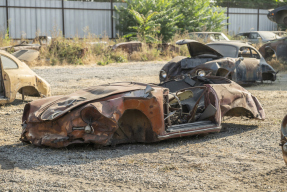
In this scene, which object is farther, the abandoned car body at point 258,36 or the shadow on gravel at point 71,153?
the abandoned car body at point 258,36

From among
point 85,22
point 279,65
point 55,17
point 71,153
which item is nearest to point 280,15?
point 71,153

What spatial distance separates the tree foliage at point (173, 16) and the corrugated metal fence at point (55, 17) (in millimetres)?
998

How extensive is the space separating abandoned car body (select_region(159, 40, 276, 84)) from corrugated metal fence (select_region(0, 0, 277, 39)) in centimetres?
1124

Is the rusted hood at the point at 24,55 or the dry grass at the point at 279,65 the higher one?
the rusted hood at the point at 24,55

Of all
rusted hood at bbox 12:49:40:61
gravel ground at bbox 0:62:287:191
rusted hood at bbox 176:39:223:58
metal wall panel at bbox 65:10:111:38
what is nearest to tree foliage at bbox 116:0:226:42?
metal wall panel at bbox 65:10:111:38

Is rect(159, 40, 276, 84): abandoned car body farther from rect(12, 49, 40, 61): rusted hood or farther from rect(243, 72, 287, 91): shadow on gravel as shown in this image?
rect(12, 49, 40, 61): rusted hood

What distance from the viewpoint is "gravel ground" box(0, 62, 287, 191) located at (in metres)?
4.71

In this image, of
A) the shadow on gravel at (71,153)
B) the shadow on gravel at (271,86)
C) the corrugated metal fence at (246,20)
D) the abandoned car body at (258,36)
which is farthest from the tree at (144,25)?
the shadow on gravel at (71,153)

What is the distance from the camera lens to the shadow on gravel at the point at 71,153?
18.2ft

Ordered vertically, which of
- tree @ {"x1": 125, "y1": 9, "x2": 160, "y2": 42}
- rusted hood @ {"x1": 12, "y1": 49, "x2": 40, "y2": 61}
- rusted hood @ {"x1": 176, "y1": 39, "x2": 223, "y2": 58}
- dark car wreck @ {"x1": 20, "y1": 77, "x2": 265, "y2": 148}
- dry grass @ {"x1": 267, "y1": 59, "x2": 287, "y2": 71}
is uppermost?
tree @ {"x1": 125, "y1": 9, "x2": 160, "y2": 42}

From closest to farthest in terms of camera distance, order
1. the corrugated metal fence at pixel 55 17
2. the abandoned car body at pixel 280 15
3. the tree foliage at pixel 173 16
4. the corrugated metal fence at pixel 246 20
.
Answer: the abandoned car body at pixel 280 15 < the corrugated metal fence at pixel 55 17 < the tree foliage at pixel 173 16 < the corrugated metal fence at pixel 246 20

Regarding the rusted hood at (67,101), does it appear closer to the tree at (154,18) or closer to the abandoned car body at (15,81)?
the abandoned car body at (15,81)

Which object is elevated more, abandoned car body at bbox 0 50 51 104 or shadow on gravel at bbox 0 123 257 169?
abandoned car body at bbox 0 50 51 104

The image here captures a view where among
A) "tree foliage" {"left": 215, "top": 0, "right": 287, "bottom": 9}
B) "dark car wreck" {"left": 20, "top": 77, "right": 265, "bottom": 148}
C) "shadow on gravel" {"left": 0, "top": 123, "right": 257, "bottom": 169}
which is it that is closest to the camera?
"shadow on gravel" {"left": 0, "top": 123, "right": 257, "bottom": 169}
